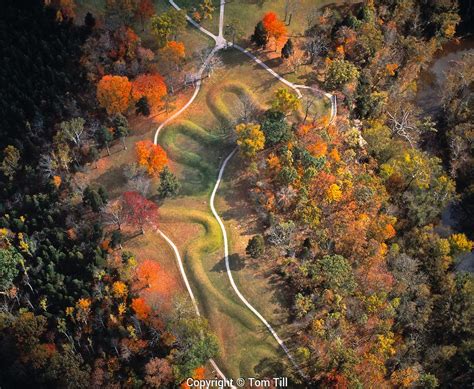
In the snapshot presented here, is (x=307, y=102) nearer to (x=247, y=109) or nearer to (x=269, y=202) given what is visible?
(x=247, y=109)

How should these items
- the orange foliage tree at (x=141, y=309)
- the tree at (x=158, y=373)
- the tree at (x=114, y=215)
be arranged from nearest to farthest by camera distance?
1. the tree at (x=158, y=373)
2. the orange foliage tree at (x=141, y=309)
3. the tree at (x=114, y=215)

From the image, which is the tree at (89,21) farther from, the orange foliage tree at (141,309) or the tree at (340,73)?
the orange foliage tree at (141,309)

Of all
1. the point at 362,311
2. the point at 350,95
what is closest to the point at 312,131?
the point at 350,95

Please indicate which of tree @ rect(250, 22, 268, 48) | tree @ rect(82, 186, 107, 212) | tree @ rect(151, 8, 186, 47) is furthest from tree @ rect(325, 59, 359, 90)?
tree @ rect(82, 186, 107, 212)

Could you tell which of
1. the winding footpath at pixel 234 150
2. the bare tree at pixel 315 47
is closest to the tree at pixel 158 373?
the winding footpath at pixel 234 150

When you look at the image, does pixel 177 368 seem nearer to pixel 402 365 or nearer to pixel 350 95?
pixel 402 365

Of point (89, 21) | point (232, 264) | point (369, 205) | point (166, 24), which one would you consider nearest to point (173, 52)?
point (166, 24)
